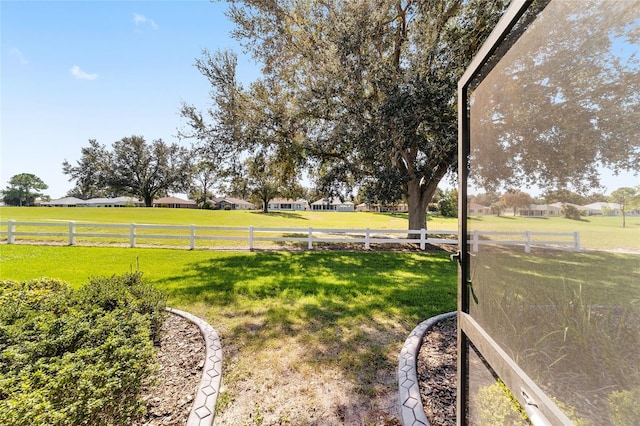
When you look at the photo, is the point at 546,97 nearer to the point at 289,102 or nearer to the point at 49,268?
the point at 49,268

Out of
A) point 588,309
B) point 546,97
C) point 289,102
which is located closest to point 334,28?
point 289,102

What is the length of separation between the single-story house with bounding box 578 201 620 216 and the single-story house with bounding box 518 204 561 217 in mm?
137

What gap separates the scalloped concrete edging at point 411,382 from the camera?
7.12ft

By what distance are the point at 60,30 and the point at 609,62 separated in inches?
352

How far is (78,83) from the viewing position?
29.7 ft

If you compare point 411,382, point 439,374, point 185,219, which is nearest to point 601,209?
point 411,382

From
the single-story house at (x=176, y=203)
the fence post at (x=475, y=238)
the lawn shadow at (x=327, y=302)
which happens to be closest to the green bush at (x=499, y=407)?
the fence post at (x=475, y=238)

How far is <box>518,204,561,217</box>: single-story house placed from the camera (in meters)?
1.07

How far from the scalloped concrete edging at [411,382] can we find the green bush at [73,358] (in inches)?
81.4

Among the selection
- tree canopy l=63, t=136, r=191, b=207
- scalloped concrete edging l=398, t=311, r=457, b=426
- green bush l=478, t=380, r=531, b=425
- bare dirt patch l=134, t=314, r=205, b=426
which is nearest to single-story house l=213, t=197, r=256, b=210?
tree canopy l=63, t=136, r=191, b=207

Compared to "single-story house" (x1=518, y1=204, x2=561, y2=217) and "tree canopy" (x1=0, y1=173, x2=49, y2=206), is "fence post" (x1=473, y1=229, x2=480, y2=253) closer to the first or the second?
"single-story house" (x1=518, y1=204, x2=561, y2=217)

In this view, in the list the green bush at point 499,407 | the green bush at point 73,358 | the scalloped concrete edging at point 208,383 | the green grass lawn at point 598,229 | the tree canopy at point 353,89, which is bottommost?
the scalloped concrete edging at point 208,383

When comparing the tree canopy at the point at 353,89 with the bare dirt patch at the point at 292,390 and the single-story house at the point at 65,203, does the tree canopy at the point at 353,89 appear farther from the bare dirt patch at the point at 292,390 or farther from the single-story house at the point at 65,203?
the single-story house at the point at 65,203

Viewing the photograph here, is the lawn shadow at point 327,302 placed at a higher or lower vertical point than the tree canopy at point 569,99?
lower
